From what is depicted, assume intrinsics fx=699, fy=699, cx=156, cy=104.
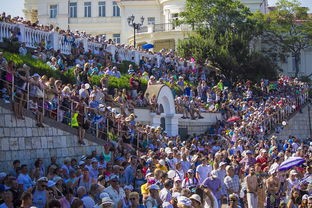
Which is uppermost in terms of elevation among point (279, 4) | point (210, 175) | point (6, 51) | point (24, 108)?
point (279, 4)

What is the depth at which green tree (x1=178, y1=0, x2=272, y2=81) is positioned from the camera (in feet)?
164

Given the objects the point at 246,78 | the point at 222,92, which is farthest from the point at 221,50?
the point at 222,92

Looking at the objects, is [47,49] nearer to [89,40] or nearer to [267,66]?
[89,40]

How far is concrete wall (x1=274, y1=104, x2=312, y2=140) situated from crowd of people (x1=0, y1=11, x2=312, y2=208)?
18.4 ft

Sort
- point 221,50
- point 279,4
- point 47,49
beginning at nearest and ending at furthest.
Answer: point 47,49 < point 221,50 < point 279,4

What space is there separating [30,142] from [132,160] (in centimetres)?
276

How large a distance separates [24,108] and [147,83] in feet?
47.5

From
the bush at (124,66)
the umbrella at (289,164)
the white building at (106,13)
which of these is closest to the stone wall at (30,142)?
the umbrella at (289,164)

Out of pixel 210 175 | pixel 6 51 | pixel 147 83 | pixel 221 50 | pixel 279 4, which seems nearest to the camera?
pixel 210 175

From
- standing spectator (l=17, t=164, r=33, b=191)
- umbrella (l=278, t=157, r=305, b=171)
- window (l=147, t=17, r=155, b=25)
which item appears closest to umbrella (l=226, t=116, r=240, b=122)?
umbrella (l=278, t=157, r=305, b=171)

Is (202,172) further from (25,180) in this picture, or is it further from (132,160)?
(25,180)

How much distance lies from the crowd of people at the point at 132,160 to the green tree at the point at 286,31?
29534 mm

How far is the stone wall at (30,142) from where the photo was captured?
58.1 ft

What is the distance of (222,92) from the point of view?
131 feet
